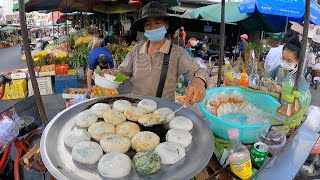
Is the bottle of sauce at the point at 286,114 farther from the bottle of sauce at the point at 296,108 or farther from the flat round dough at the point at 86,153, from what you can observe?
the flat round dough at the point at 86,153

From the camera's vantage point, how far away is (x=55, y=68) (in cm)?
715

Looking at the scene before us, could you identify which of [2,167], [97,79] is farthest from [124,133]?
[2,167]

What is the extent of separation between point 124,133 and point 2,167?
6.04 feet

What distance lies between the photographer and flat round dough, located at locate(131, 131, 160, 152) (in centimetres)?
125

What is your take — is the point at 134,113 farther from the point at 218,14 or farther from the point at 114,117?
the point at 218,14

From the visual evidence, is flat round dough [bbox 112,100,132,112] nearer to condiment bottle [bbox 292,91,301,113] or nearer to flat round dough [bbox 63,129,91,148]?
flat round dough [bbox 63,129,91,148]

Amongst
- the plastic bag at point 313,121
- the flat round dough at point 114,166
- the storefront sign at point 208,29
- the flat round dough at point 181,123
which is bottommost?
the plastic bag at point 313,121

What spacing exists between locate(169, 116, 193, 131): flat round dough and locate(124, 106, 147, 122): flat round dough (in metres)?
0.23

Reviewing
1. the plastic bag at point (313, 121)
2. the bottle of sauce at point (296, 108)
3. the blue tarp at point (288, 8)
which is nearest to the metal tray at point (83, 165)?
the bottle of sauce at point (296, 108)

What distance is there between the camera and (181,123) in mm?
1425

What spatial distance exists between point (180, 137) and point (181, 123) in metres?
0.14

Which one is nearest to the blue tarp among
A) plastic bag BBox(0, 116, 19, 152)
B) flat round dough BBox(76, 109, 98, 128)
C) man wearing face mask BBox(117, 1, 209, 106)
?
man wearing face mask BBox(117, 1, 209, 106)

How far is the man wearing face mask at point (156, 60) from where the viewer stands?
207 cm

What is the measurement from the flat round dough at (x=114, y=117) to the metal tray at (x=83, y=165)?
0.71 ft
